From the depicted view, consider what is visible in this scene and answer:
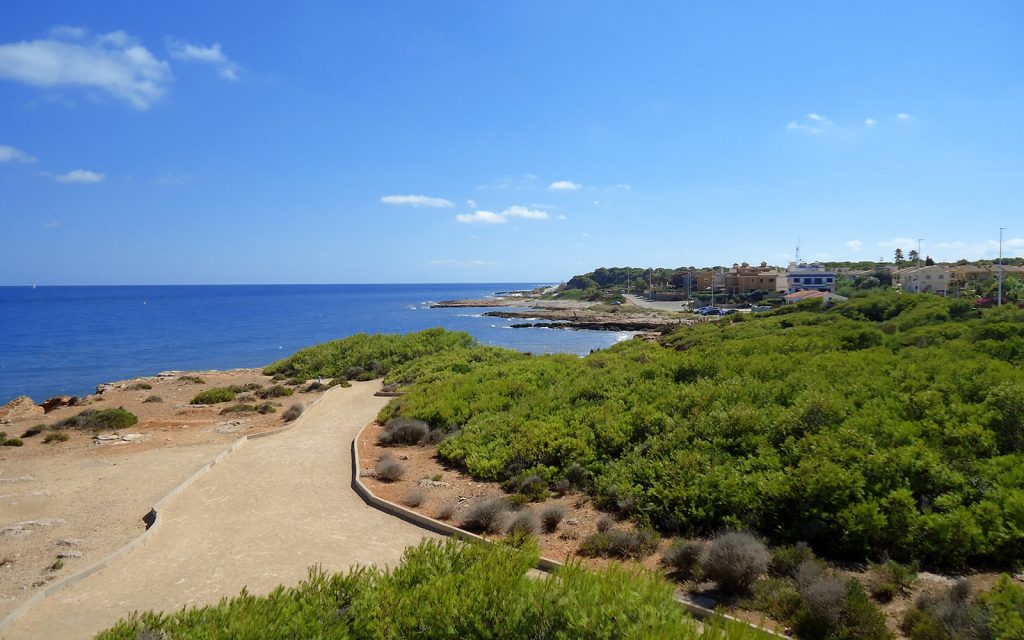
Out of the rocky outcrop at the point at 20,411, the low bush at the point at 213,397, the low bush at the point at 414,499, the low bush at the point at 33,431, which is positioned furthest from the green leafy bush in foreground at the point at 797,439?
the rocky outcrop at the point at 20,411

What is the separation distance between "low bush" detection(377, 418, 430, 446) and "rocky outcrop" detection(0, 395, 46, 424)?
651 inches

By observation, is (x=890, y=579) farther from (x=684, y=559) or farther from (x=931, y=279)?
(x=931, y=279)

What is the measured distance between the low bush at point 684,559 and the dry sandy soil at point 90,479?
335 inches

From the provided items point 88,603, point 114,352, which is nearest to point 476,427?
point 88,603

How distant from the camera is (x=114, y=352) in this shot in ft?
179

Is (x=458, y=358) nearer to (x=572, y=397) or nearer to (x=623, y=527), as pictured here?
(x=572, y=397)

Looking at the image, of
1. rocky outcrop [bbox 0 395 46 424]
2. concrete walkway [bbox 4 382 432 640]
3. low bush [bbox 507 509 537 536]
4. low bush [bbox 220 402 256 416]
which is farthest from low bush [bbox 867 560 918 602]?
rocky outcrop [bbox 0 395 46 424]

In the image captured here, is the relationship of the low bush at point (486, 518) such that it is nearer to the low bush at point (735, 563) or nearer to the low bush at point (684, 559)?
the low bush at point (684, 559)

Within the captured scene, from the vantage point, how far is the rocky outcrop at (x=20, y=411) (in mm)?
22328

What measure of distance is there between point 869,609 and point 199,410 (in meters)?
23.2

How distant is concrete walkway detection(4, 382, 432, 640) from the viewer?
7207 millimetres

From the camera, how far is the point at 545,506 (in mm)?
10648

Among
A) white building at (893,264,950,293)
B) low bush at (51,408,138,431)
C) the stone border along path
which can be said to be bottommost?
low bush at (51,408,138,431)

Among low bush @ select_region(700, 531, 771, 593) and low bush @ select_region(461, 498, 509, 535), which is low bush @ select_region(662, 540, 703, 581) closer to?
low bush @ select_region(700, 531, 771, 593)
